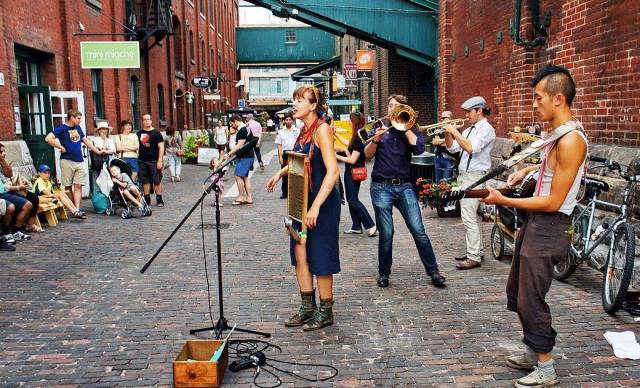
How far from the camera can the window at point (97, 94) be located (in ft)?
55.9

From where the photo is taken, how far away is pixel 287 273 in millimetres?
6809

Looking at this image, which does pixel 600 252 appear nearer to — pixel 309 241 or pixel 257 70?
pixel 309 241

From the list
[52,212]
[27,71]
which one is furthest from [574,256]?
[27,71]

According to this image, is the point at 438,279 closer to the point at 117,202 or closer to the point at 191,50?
the point at 117,202

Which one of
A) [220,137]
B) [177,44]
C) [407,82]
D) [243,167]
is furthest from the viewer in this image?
[177,44]

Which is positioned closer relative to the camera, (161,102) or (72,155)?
(72,155)

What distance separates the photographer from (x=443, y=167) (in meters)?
11.6

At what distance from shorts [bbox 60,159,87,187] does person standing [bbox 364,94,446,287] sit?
6965 millimetres

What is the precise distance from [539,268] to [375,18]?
14934 millimetres

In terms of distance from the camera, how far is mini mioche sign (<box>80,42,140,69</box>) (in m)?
13.2

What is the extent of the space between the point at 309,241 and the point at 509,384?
1.83m

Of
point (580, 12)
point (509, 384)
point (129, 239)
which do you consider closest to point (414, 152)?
point (509, 384)

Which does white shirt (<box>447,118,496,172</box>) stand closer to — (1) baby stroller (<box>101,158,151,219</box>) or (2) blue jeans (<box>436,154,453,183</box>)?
(2) blue jeans (<box>436,154,453,183</box>)

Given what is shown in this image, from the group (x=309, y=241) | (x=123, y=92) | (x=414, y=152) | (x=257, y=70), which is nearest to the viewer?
(x=309, y=241)
